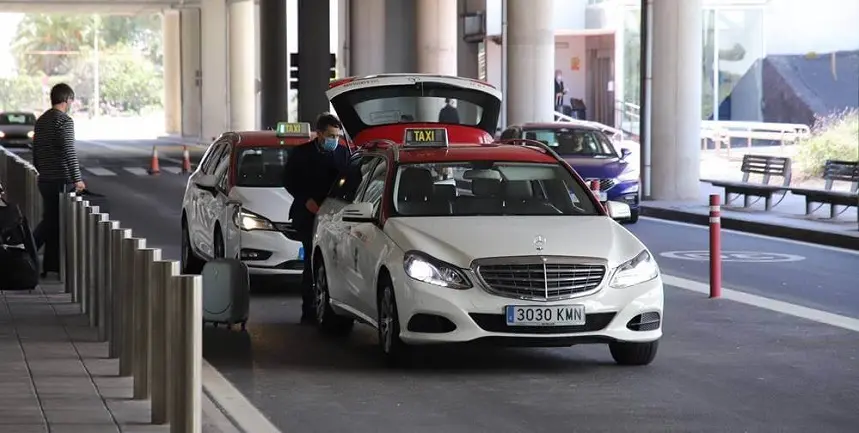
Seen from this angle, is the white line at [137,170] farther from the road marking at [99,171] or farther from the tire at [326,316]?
the tire at [326,316]

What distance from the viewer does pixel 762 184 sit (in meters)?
28.1

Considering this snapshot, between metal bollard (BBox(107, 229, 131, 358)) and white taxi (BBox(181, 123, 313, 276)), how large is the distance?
471cm

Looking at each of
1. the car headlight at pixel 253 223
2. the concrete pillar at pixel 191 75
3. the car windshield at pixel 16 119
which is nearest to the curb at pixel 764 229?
the car headlight at pixel 253 223

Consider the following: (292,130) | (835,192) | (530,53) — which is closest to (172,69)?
(530,53)

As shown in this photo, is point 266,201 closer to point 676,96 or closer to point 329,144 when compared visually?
point 329,144

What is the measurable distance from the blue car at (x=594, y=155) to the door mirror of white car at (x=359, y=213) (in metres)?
13.8

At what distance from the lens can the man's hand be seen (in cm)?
1415

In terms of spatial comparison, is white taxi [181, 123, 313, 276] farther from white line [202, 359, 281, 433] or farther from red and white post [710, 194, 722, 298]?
white line [202, 359, 281, 433]

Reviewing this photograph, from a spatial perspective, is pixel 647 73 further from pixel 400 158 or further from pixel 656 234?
pixel 400 158

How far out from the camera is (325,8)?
41812mm

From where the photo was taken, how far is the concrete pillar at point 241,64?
229 feet

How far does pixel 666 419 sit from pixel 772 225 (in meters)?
14.7

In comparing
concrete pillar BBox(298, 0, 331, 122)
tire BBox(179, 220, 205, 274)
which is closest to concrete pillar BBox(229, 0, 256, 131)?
concrete pillar BBox(298, 0, 331, 122)

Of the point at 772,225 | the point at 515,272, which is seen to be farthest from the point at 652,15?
→ the point at 515,272
